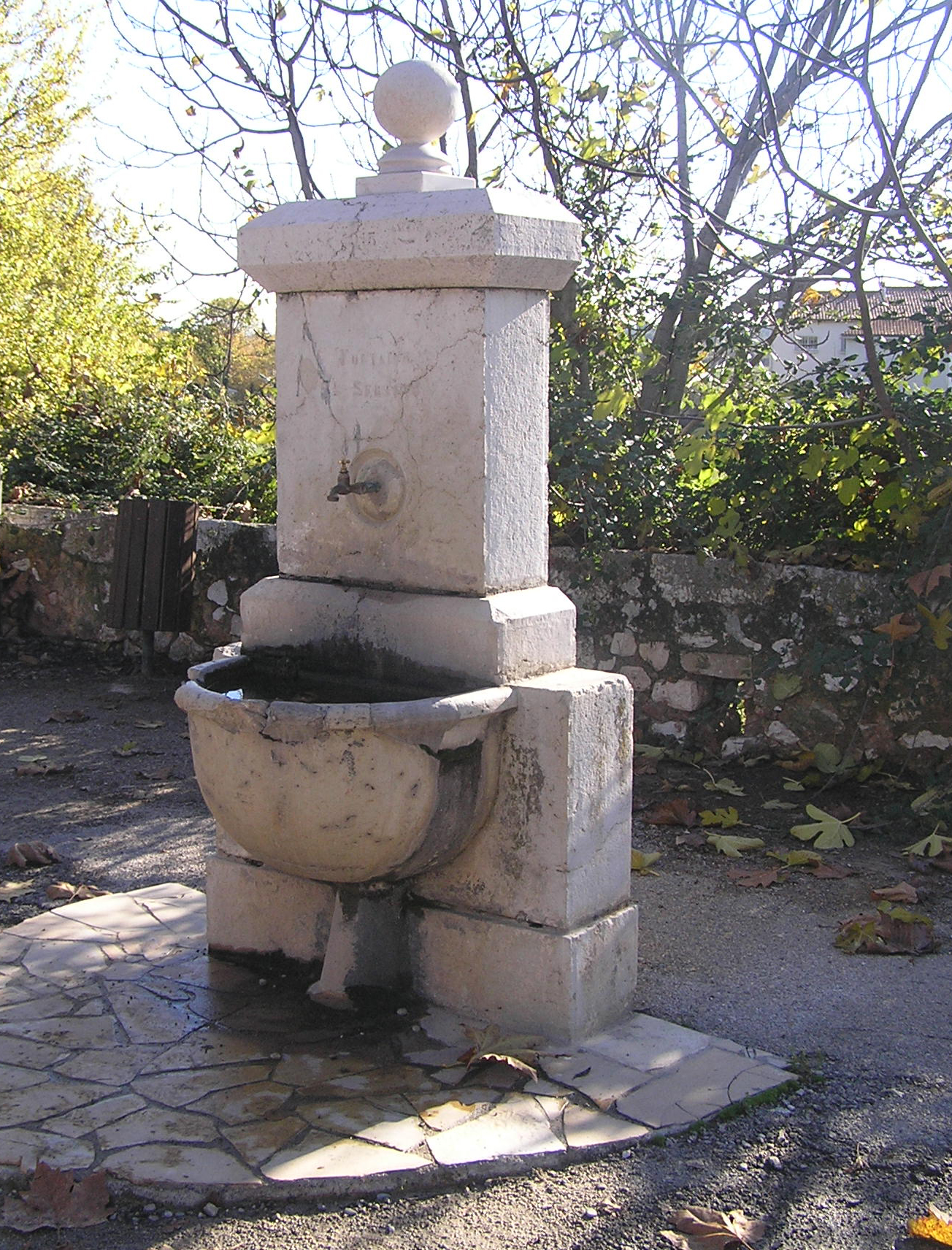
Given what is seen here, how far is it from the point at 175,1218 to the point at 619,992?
1197 millimetres

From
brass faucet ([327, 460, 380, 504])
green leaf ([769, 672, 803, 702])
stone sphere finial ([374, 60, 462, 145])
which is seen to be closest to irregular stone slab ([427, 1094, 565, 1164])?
brass faucet ([327, 460, 380, 504])

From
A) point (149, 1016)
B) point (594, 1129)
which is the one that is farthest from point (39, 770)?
point (594, 1129)

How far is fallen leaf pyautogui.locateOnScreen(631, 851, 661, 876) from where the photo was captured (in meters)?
4.17

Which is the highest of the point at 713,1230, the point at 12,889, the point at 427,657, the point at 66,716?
the point at 427,657

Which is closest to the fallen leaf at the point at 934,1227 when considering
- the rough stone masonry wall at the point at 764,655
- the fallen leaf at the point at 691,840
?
the fallen leaf at the point at 691,840

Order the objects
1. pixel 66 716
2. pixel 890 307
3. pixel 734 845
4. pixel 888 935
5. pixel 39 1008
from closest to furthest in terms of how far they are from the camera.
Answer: pixel 39 1008 → pixel 888 935 → pixel 734 845 → pixel 890 307 → pixel 66 716

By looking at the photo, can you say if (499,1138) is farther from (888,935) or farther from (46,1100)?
(888,935)

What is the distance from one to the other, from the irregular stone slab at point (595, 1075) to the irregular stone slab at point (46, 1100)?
3.11ft

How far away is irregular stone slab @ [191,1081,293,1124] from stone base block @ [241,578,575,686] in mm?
989

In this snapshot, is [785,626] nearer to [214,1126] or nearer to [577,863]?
[577,863]

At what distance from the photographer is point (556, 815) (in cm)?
291

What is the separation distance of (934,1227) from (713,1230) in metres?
0.39

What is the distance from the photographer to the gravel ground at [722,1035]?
2.26 metres

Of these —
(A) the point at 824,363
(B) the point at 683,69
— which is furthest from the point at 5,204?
(A) the point at 824,363
